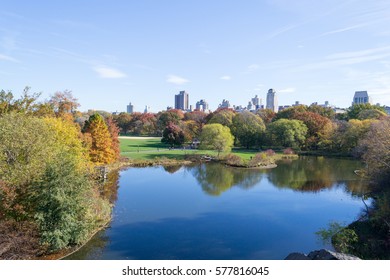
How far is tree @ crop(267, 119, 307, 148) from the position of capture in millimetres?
44531

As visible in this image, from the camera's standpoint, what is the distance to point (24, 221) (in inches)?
465

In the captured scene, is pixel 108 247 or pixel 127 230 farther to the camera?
pixel 127 230

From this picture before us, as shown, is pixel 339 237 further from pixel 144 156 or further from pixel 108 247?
pixel 144 156

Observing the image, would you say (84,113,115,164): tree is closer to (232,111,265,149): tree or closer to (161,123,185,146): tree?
(161,123,185,146): tree

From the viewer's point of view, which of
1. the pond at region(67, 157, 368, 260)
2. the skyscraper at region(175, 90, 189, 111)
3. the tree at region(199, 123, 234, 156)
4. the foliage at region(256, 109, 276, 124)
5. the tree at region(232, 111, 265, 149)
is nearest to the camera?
the pond at region(67, 157, 368, 260)

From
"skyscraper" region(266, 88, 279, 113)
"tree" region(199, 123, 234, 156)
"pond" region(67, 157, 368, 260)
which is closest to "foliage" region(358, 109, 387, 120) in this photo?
"pond" region(67, 157, 368, 260)

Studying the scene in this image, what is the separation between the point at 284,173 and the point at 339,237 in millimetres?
17666

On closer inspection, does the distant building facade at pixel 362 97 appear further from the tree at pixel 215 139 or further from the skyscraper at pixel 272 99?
the tree at pixel 215 139

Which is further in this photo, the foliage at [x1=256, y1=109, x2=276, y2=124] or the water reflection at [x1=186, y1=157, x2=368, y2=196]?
the foliage at [x1=256, y1=109, x2=276, y2=124]

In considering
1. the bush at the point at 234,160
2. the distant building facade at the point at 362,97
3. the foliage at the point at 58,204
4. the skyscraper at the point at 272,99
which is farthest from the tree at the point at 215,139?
the skyscraper at the point at 272,99

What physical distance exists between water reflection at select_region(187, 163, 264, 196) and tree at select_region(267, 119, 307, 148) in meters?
14.1

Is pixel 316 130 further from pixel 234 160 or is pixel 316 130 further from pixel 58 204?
pixel 58 204

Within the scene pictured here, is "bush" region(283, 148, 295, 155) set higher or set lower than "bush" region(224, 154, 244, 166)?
higher

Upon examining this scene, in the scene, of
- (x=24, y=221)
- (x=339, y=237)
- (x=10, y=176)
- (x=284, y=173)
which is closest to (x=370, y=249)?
(x=339, y=237)
